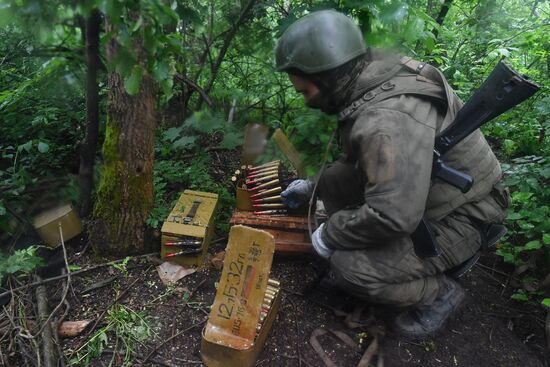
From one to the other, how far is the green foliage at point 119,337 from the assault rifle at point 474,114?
2018 millimetres

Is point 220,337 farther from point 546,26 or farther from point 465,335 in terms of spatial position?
point 546,26

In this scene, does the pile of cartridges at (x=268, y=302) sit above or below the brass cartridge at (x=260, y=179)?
below

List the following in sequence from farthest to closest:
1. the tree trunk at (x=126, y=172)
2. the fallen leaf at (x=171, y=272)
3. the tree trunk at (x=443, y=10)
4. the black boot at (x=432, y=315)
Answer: the tree trunk at (x=443, y=10), the fallen leaf at (x=171, y=272), the tree trunk at (x=126, y=172), the black boot at (x=432, y=315)

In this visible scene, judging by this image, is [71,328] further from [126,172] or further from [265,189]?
[265,189]

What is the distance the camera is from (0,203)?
3252mm

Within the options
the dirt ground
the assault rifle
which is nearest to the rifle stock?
the assault rifle

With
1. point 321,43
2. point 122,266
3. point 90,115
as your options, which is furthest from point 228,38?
point 122,266

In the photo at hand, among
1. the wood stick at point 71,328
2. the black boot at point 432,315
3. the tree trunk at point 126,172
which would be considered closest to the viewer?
the wood stick at point 71,328

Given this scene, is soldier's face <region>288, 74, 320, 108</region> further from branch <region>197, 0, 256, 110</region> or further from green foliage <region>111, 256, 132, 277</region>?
branch <region>197, 0, 256, 110</region>

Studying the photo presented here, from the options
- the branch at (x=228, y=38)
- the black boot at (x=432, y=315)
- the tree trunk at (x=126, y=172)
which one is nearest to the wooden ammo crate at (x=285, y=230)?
the tree trunk at (x=126, y=172)

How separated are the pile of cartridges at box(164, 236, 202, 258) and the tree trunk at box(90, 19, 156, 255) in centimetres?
37

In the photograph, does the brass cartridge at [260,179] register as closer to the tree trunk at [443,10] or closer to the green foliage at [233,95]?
the green foliage at [233,95]

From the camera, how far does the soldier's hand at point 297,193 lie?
3.39m

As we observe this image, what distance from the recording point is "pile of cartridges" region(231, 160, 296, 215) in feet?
11.6
